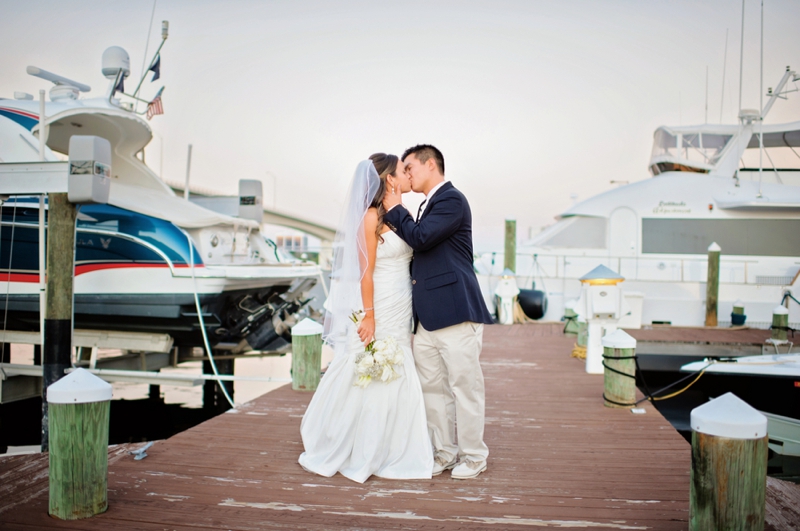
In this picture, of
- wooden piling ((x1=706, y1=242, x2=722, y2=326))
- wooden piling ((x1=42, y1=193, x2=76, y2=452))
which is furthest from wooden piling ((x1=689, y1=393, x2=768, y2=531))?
wooden piling ((x1=706, y1=242, x2=722, y2=326))

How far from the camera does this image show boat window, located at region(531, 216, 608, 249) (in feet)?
52.0

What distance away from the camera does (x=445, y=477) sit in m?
3.42

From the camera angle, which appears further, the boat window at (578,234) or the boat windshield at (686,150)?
the boat windshield at (686,150)

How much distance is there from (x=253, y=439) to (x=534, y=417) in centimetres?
240

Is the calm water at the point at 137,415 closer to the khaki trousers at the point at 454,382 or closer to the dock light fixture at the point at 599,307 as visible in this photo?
the dock light fixture at the point at 599,307

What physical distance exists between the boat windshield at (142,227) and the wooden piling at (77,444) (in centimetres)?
681

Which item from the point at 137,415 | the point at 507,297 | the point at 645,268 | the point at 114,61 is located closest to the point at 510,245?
the point at 507,297

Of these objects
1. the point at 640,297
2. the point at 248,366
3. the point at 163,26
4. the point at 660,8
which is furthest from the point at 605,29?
the point at 248,366

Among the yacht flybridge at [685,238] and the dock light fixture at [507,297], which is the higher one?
the yacht flybridge at [685,238]

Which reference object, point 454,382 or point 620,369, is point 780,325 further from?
point 454,382

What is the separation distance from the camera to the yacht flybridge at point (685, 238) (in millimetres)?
14133

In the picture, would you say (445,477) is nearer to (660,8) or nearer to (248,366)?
(660,8)

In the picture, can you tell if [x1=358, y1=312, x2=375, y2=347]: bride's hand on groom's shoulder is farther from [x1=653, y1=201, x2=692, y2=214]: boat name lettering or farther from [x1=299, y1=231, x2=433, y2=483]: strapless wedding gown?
[x1=653, y1=201, x2=692, y2=214]: boat name lettering

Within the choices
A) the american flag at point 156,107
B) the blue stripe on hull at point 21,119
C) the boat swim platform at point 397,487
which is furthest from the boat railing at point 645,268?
the boat swim platform at point 397,487
